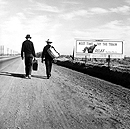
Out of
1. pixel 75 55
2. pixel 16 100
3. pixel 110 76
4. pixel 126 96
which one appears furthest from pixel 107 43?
pixel 16 100

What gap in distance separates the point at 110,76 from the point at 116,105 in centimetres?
779

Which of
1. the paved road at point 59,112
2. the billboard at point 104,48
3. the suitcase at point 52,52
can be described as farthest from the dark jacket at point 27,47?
the billboard at point 104,48

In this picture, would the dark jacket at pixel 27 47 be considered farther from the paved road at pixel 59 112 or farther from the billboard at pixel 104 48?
the billboard at pixel 104 48

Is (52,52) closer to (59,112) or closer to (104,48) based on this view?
(59,112)

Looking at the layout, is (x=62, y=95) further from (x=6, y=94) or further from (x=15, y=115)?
(x=15, y=115)

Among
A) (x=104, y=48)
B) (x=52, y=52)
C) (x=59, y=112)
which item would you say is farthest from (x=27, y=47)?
(x=104, y=48)

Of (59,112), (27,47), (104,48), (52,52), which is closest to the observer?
(59,112)

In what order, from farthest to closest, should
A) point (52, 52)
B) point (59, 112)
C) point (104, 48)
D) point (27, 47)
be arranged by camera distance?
point (104, 48) → point (52, 52) → point (27, 47) → point (59, 112)

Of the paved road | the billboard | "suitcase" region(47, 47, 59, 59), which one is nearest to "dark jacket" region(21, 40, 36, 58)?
"suitcase" region(47, 47, 59, 59)

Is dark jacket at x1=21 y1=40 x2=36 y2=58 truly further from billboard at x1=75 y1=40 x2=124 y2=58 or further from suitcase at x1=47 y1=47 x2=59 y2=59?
billboard at x1=75 y1=40 x2=124 y2=58

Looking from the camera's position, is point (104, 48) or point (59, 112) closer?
point (59, 112)

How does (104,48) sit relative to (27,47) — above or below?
above

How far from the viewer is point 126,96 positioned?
7.35 m

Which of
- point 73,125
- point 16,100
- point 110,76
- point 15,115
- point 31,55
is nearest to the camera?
point 73,125
